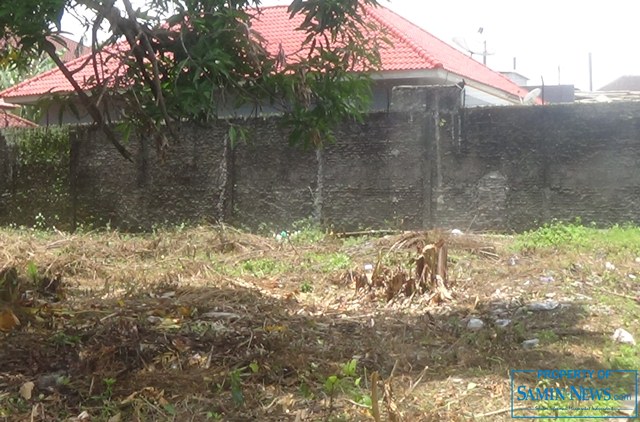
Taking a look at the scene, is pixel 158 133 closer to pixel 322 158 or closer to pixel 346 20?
pixel 346 20

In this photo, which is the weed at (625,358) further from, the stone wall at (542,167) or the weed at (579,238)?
the stone wall at (542,167)

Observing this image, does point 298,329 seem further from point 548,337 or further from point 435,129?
point 435,129

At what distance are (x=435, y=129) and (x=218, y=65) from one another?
541 centimetres

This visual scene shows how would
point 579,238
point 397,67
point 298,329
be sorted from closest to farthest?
point 298,329 < point 579,238 < point 397,67

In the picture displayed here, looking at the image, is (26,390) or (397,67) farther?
(397,67)

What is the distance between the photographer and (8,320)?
493 cm

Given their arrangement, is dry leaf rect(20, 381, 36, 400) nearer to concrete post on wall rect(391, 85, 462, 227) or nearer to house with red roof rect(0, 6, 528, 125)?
concrete post on wall rect(391, 85, 462, 227)

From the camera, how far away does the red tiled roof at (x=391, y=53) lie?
13.7 meters

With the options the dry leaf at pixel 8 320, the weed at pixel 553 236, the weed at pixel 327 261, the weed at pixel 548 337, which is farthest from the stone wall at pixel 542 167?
the dry leaf at pixel 8 320

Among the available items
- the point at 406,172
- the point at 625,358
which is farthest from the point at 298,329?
the point at 406,172

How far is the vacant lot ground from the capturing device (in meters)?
3.73

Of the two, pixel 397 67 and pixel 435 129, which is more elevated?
pixel 397 67

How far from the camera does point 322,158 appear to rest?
33.7 feet

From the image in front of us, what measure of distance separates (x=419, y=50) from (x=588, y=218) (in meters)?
5.83
